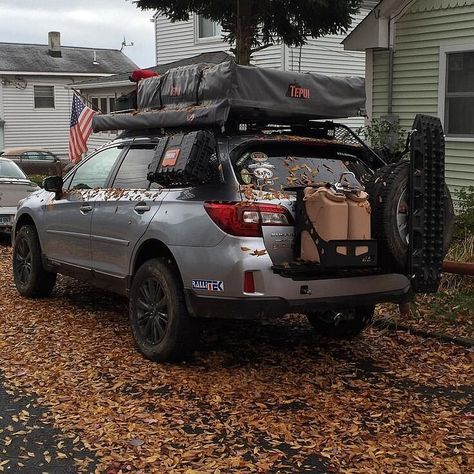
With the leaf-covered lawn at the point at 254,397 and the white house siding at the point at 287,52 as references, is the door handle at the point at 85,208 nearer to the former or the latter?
the leaf-covered lawn at the point at 254,397

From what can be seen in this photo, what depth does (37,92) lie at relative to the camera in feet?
110

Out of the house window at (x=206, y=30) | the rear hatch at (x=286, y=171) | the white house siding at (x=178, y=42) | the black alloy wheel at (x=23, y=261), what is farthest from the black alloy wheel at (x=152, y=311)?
the house window at (x=206, y=30)

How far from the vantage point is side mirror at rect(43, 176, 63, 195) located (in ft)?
22.8

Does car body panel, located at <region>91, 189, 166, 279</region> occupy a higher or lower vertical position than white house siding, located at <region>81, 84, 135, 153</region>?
lower

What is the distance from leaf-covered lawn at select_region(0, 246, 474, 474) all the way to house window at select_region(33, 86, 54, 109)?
28.7m

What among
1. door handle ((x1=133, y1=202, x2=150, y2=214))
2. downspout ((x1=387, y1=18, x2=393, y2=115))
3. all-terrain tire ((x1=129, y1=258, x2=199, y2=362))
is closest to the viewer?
all-terrain tire ((x1=129, y1=258, x2=199, y2=362))

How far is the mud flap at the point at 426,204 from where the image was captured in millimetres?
4707

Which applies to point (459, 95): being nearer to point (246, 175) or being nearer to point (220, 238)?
point (246, 175)

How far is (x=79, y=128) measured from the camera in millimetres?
16297

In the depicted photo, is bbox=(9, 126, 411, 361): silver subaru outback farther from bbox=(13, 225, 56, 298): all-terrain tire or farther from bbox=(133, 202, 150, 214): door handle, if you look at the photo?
bbox=(13, 225, 56, 298): all-terrain tire

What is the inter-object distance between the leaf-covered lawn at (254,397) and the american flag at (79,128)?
9993 mm

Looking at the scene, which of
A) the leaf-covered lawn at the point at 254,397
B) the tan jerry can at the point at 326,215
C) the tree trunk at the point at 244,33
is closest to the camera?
the leaf-covered lawn at the point at 254,397

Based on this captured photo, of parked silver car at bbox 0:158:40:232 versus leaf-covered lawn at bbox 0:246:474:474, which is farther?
parked silver car at bbox 0:158:40:232

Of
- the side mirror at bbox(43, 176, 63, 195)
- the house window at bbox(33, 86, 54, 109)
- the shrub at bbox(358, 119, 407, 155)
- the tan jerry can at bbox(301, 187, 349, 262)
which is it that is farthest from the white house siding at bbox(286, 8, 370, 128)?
the house window at bbox(33, 86, 54, 109)
